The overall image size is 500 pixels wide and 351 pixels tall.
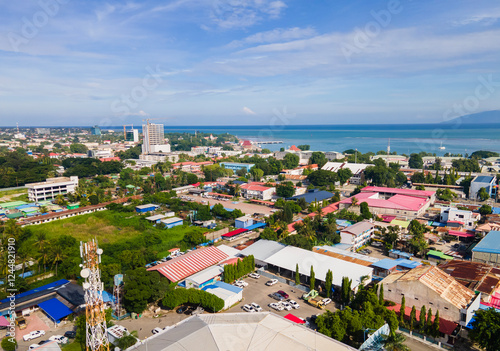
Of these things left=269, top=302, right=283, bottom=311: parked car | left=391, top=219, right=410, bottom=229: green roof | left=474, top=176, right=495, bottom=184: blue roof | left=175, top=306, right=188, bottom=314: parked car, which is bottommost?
left=175, top=306, right=188, bottom=314: parked car

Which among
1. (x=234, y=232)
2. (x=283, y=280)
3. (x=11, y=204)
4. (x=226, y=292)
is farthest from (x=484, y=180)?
(x=11, y=204)

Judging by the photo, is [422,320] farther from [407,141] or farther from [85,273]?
[407,141]

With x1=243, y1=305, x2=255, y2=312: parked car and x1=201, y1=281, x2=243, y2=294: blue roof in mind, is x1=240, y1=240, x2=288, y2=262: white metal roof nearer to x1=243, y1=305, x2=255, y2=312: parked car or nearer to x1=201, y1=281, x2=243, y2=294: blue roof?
x1=201, y1=281, x2=243, y2=294: blue roof

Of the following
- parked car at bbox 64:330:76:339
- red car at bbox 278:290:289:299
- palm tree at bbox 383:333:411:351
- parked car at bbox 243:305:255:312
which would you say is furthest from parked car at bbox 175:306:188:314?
palm tree at bbox 383:333:411:351

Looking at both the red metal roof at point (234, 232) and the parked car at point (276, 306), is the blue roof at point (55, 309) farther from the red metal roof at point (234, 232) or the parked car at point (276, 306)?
the red metal roof at point (234, 232)

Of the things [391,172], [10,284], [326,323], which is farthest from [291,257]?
[391,172]

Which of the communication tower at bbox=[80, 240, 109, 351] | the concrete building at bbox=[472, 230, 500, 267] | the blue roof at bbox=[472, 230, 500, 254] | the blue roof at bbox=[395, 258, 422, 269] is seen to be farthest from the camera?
the blue roof at bbox=[472, 230, 500, 254]
